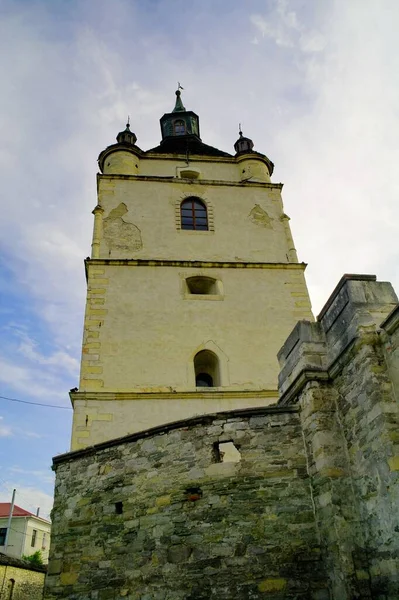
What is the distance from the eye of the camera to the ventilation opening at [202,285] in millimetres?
13523

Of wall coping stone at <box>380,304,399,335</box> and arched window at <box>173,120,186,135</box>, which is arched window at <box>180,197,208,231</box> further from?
wall coping stone at <box>380,304,399,335</box>

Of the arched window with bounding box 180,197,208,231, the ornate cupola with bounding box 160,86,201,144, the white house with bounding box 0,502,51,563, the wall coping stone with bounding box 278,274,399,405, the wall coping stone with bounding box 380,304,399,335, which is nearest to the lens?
the wall coping stone with bounding box 380,304,399,335

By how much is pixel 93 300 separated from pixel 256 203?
241 inches

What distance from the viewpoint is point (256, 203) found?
15633 millimetres

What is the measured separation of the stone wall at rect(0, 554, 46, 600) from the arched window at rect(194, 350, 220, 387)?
1112cm

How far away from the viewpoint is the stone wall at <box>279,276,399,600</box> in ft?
14.7

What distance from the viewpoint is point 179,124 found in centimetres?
2156

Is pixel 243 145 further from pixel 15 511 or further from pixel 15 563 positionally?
pixel 15 511

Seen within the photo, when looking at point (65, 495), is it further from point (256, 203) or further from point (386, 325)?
point (256, 203)

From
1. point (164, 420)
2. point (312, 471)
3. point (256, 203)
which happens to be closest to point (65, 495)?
point (312, 471)

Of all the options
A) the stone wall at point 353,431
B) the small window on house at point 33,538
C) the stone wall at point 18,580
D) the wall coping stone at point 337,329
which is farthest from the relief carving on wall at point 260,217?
the small window on house at point 33,538

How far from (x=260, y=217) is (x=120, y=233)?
4.25 m

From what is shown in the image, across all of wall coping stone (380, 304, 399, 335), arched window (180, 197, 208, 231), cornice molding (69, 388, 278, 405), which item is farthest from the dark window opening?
wall coping stone (380, 304, 399, 335)

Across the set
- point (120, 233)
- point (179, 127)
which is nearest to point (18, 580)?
point (120, 233)
